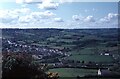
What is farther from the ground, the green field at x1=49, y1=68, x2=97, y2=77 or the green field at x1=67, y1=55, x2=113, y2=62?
the green field at x1=67, y1=55, x2=113, y2=62

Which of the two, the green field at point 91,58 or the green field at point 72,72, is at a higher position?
the green field at point 91,58

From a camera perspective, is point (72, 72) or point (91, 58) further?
point (91, 58)

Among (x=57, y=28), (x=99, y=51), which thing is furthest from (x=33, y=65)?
(x=99, y=51)

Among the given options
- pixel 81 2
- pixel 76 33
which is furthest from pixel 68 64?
pixel 81 2

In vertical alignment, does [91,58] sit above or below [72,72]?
above

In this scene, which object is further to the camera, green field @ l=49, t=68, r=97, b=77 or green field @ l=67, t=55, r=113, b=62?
green field @ l=67, t=55, r=113, b=62

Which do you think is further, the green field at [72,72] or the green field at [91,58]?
the green field at [91,58]

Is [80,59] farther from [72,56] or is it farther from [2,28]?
[2,28]

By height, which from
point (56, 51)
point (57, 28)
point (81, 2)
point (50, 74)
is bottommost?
point (50, 74)

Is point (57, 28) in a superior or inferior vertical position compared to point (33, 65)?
superior
